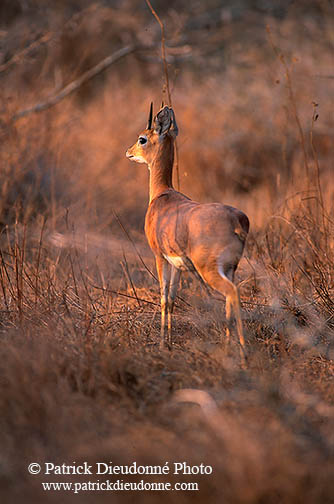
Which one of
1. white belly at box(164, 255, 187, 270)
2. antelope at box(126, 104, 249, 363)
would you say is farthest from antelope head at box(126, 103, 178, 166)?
white belly at box(164, 255, 187, 270)

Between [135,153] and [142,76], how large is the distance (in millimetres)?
8428

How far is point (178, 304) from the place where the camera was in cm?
476

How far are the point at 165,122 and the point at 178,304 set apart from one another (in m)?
Result: 1.48

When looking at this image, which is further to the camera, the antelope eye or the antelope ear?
the antelope eye

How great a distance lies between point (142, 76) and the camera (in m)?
12.7

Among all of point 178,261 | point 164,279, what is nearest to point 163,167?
point 164,279

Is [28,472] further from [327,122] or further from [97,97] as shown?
[97,97]

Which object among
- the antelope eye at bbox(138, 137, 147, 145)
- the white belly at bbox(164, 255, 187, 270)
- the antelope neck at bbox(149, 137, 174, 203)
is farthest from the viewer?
the antelope eye at bbox(138, 137, 147, 145)

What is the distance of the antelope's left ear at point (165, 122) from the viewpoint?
4488 millimetres

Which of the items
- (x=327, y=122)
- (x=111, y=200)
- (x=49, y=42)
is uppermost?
(x=49, y=42)

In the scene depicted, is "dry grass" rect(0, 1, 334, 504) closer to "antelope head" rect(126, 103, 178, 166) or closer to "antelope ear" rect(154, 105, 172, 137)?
"antelope head" rect(126, 103, 178, 166)

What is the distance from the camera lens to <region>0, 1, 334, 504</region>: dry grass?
2.50m

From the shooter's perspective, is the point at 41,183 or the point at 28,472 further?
the point at 41,183

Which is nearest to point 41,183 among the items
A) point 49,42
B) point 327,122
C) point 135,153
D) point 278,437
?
point 49,42
